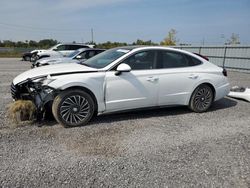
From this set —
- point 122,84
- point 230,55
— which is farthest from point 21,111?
point 230,55

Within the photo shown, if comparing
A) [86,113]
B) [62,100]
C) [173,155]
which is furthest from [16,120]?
[173,155]

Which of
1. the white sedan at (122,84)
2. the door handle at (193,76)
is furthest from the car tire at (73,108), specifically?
the door handle at (193,76)

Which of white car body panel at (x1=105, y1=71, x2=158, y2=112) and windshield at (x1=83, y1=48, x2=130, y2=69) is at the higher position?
windshield at (x1=83, y1=48, x2=130, y2=69)

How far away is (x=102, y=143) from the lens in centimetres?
373

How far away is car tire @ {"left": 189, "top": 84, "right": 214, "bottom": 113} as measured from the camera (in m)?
5.42

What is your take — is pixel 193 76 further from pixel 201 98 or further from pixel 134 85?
pixel 134 85

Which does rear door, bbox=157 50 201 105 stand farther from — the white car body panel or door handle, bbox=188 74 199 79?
the white car body panel

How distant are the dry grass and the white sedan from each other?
133 millimetres

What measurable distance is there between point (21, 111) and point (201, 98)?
3915 millimetres

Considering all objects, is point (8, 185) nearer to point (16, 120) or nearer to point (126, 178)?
point (126, 178)

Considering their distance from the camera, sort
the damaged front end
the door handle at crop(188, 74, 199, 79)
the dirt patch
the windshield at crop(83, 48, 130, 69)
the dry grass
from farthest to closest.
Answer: the door handle at crop(188, 74, 199, 79) < the windshield at crop(83, 48, 130, 69) < the dry grass < the damaged front end < the dirt patch

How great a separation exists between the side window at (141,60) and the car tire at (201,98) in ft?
4.33

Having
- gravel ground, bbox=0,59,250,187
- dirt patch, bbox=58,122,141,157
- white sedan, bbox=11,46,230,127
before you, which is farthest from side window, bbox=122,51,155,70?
dirt patch, bbox=58,122,141,157

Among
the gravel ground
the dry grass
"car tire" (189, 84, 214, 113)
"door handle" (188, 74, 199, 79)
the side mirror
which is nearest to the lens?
the gravel ground
